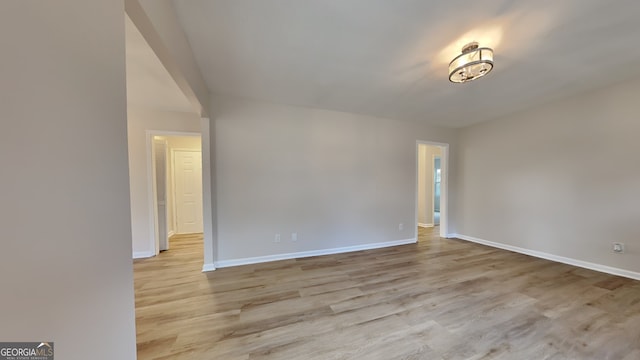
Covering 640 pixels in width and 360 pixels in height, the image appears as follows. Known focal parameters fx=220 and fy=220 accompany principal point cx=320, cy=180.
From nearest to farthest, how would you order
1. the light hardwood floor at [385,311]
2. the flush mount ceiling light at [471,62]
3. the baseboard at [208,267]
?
1. the light hardwood floor at [385,311]
2. the flush mount ceiling light at [471,62]
3. the baseboard at [208,267]

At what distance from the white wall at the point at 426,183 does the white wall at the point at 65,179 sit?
6.50 meters

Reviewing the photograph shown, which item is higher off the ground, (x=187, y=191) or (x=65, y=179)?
(x=65, y=179)

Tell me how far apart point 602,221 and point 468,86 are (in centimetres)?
267

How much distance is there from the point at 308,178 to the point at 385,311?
2141 mm

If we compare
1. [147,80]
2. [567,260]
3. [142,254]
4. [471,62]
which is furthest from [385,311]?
[142,254]

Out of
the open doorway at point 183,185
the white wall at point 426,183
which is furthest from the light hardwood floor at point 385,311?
the white wall at point 426,183

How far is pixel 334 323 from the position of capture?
1.94m

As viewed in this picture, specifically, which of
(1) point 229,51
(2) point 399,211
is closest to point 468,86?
(2) point 399,211

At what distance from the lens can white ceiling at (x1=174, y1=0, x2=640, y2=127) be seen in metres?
1.82

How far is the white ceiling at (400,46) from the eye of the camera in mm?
1816

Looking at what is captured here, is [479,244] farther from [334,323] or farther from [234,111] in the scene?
[234,111]

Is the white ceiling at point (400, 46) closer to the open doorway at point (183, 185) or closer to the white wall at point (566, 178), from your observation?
the white wall at point (566, 178)

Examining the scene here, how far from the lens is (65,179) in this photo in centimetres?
66

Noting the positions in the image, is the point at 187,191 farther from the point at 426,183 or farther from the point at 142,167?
the point at 426,183
